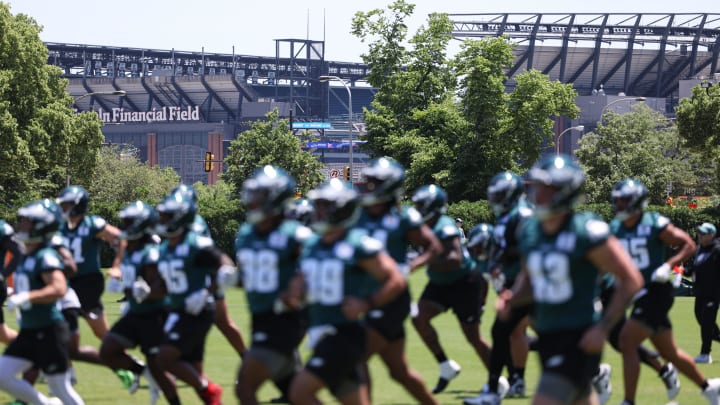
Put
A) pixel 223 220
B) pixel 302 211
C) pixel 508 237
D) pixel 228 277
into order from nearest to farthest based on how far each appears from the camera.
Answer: pixel 228 277 < pixel 508 237 < pixel 302 211 < pixel 223 220

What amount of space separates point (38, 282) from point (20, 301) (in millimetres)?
327

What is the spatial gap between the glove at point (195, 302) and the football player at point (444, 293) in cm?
293

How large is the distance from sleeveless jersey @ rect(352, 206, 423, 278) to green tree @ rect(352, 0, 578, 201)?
4381 centimetres

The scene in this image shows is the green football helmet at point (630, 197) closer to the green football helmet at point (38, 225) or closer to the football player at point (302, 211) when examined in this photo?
the football player at point (302, 211)

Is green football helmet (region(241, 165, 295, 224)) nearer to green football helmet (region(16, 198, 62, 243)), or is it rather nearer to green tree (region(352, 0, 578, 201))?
green football helmet (region(16, 198, 62, 243))

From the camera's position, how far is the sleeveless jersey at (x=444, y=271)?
12.1 metres

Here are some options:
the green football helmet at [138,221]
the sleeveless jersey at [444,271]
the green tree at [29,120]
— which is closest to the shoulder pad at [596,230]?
the sleeveless jersey at [444,271]

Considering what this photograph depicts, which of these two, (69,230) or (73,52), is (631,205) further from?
(73,52)

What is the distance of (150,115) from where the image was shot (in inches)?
6255

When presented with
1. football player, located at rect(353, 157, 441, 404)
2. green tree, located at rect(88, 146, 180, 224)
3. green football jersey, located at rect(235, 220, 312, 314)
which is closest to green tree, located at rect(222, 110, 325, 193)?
green tree, located at rect(88, 146, 180, 224)

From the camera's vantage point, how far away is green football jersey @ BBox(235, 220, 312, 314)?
8.60m

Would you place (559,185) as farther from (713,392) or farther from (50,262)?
(713,392)

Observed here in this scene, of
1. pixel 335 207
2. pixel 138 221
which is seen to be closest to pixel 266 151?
pixel 138 221

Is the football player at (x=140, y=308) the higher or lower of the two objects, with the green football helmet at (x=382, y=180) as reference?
lower
